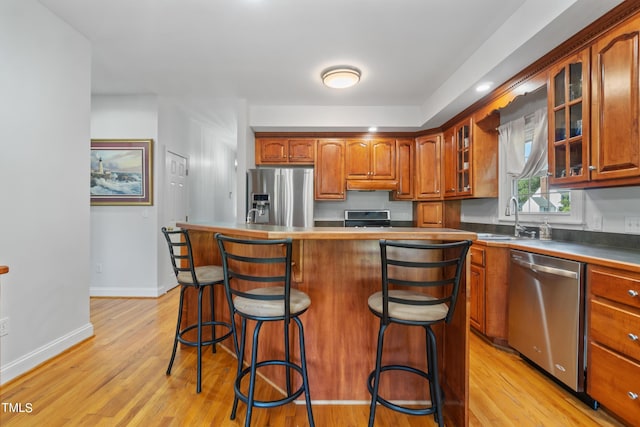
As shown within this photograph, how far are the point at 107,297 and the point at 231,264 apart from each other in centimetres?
287

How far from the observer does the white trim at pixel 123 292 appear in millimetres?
3939

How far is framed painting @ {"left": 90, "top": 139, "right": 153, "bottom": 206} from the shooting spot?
3904mm

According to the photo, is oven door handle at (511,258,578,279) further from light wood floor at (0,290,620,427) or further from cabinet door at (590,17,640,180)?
light wood floor at (0,290,620,427)

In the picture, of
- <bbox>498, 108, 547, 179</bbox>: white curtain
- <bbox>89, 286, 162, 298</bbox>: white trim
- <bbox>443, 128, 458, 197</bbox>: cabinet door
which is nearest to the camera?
<bbox>498, 108, 547, 179</bbox>: white curtain

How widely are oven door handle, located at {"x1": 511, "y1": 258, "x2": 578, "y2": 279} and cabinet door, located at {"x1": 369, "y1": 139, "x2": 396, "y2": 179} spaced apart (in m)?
2.27

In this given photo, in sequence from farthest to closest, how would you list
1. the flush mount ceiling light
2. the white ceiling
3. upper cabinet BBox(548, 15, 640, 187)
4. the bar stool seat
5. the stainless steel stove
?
the stainless steel stove → the flush mount ceiling light → the white ceiling → upper cabinet BBox(548, 15, 640, 187) → the bar stool seat

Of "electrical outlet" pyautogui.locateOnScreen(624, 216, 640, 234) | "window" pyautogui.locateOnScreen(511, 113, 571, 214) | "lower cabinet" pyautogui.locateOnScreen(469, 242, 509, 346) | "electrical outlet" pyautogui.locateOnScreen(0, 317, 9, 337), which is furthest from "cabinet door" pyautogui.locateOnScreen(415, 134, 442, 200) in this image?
"electrical outlet" pyautogui.locateOnScreen(0, 317, 9, 337)

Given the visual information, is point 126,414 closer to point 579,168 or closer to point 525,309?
point 525,309

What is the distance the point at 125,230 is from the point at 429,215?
4.24m

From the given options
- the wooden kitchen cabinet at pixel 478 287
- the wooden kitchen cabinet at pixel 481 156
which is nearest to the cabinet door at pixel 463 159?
the wooden kitchen cabinet at pixel 481 156

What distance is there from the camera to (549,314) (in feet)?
6.67

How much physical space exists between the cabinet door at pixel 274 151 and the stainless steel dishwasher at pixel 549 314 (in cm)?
311

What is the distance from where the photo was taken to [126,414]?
170cm

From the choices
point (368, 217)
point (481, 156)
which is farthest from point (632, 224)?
point (368, 217)
